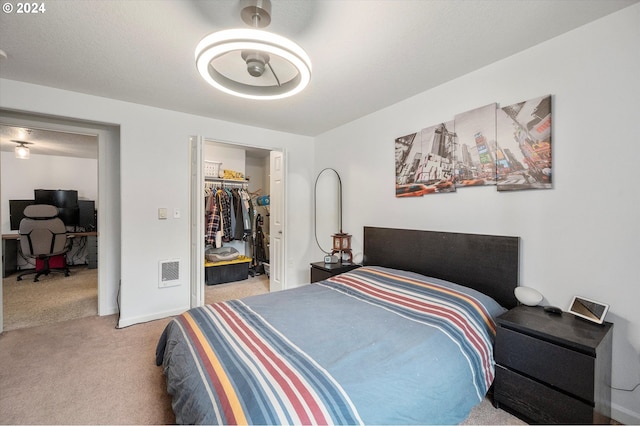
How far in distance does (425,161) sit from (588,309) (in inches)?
58.9

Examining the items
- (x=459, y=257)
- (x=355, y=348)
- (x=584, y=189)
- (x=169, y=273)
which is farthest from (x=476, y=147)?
(x=169, y=273)

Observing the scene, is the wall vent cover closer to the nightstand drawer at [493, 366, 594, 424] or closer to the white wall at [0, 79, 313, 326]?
the white wall at [0, 79, 313, 326]

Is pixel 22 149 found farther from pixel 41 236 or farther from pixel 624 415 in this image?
pixel 624 415

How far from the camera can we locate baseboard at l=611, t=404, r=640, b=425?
1.42 m

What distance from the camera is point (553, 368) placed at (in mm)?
1331

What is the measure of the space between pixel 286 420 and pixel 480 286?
1756 millimetres

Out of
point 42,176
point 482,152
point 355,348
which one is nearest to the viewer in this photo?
point 355,348

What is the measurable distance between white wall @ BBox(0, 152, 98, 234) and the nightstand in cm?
727

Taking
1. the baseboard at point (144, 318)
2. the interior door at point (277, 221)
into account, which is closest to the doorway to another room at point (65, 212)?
the baseboard at point (144, 318)

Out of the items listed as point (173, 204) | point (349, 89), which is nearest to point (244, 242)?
point (173, 204)

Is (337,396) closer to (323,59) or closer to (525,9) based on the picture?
(323,59)

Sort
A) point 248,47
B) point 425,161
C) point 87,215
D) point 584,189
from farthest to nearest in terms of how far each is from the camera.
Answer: point 87,215, point 425,161, point 584,189, point 248,47

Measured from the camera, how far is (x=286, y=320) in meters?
1.59

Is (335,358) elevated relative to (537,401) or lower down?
elevated
